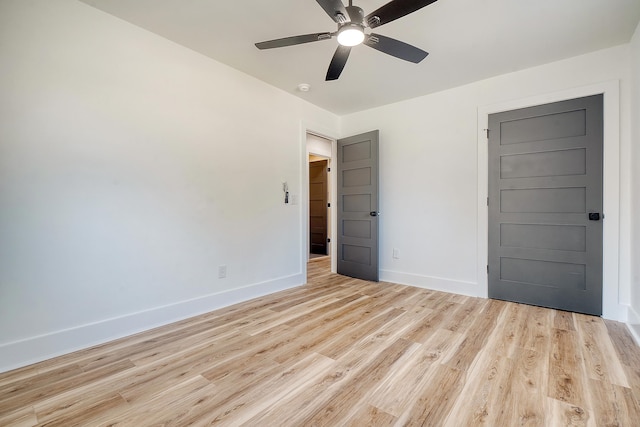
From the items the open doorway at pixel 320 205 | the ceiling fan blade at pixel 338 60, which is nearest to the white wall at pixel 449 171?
the ceiling fan blade at pixel 338 60

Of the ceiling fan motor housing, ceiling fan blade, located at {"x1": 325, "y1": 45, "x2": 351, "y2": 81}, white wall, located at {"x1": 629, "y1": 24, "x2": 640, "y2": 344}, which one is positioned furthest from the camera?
white wall, located at {"x1": 629, "y1": 24, "x2": 640, "y2": 344}

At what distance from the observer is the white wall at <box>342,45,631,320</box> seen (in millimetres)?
2576

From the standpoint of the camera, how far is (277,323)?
2508 millimetres

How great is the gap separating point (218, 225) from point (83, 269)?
1.11 m

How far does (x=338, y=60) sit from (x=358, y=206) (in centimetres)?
230

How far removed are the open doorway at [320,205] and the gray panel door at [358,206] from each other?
1.57 m

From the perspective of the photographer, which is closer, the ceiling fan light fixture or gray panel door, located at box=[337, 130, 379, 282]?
the ceiling fan light fixture

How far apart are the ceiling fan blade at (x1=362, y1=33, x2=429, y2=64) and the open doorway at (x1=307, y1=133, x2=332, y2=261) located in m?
3.75

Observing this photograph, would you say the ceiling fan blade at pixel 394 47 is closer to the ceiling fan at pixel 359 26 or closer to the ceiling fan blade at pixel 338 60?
the ceiling fan at pixel 359 26

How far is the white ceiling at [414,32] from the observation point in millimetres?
2061

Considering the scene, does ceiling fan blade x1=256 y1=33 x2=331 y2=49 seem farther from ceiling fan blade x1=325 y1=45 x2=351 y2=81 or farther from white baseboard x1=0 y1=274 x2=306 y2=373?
white baseboard x1=0 y1=274 x2=306 y2=373

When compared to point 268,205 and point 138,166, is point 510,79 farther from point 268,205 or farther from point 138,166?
point 138,166

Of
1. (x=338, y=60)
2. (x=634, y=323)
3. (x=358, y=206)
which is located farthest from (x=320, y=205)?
(x=634, y=323)

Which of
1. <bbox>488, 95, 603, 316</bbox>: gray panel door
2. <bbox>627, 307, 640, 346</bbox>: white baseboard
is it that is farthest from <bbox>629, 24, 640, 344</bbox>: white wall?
<bbox>488, 95, 603, 316</bbox>: gray panel door
